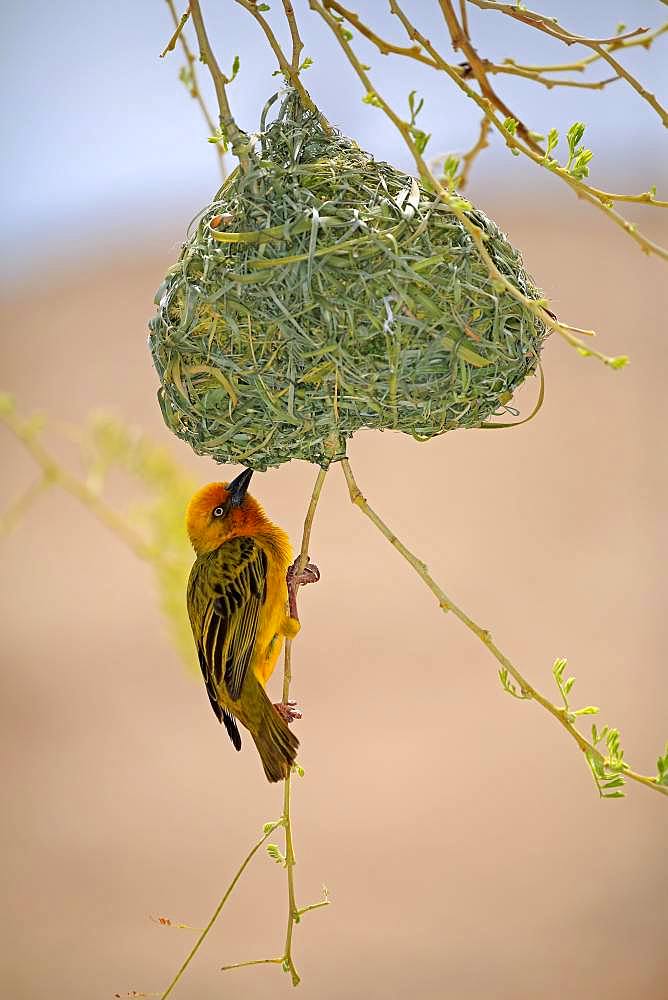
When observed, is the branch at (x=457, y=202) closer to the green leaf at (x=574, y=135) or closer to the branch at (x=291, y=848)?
the green leaf at (x=574, y=135)

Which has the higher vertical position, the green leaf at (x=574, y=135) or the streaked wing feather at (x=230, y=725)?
the green leaf at (x=574, y=135)

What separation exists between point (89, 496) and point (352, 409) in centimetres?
A: 68

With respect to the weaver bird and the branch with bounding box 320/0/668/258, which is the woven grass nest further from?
the weaver bird

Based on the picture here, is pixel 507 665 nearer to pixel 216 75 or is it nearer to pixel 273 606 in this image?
pixel 273 606

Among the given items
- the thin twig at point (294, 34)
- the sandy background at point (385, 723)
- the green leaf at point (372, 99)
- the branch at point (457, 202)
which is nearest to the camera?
the branch at point (457, 202)

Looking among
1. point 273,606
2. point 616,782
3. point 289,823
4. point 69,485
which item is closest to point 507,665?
point 616,782

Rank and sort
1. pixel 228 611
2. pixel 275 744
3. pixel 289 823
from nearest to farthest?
pixel 289 823, pixel 275 744, pixel 228 611

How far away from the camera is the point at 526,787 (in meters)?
5.23

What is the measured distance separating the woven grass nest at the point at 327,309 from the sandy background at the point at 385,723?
378 cm

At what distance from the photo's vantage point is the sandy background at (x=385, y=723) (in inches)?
188

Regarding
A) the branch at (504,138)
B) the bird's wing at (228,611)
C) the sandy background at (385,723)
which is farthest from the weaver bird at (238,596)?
the sandy background at (385,723)

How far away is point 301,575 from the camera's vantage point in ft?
4.56

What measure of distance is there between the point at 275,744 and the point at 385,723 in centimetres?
414

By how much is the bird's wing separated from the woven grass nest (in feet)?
0.92
